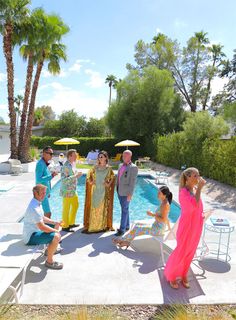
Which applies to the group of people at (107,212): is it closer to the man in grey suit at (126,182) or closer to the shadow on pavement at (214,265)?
the man in grey suit at (126,182)

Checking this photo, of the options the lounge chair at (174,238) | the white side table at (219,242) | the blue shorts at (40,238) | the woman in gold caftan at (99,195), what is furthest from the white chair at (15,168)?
the lounge chair at (174,238)

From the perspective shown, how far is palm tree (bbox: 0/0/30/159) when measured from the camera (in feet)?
53.4

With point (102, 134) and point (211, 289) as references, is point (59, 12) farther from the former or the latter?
point (102, 134)

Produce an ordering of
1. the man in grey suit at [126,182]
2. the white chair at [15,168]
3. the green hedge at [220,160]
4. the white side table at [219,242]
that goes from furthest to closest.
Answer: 1. the white chair at [15,168]
2. the green hedge at [220,160]
3. the man in grey suit at [126,182]
4. the white side table at [219,242]

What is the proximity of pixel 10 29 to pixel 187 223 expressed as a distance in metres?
16.9

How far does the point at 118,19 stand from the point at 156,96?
454 inches

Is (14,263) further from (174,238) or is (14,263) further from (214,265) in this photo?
(214,265)

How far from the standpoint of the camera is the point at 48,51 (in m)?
19.1

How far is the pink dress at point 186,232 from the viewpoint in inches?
164

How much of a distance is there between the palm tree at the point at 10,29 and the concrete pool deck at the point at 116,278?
13564 millimetres

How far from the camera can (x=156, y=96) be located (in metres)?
26.9

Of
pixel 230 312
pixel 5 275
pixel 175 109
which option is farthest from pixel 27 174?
pixel 175 109

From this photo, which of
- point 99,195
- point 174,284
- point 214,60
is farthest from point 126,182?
point 214,60

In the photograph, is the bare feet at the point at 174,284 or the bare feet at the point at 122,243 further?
the bare feet at the point at 122,243
